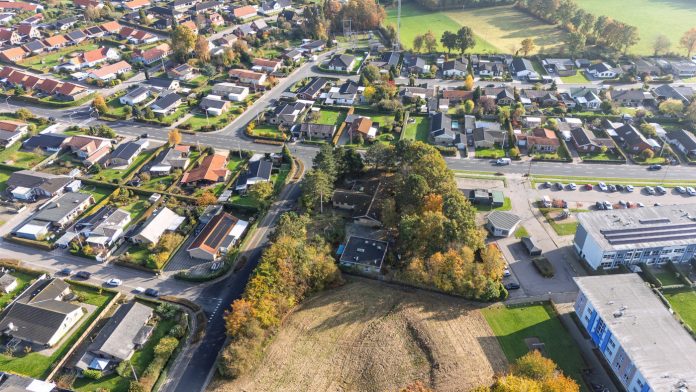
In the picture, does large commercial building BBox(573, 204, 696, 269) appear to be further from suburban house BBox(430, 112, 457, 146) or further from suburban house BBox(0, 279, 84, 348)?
suburban house BBox(0, 279, 84, 348)

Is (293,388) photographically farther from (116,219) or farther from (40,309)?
(116,219)

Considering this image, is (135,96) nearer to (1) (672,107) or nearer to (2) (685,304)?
(2) (685,304)

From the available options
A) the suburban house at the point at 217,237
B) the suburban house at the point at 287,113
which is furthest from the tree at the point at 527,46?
the suburban house at the point at 217,237

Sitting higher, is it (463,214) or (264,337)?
(463,214)

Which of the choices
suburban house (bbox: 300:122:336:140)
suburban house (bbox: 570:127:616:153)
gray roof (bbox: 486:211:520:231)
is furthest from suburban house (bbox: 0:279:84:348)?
suburban house (bbox: 570:127:616:153)

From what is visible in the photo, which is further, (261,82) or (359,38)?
(359,38)

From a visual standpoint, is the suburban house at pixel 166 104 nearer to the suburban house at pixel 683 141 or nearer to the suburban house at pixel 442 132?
the suburban house at pixel 442 132

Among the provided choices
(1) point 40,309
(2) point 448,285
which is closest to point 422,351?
(2) point 448,285
